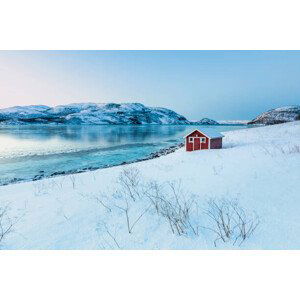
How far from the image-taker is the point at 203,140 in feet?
52.2

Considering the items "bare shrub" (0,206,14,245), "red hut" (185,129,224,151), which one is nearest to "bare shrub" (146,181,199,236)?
"bare shrub" (0,206,14,245)

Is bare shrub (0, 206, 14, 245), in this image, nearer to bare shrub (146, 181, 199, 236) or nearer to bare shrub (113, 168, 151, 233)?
bare shrub (113, 168, 151, 233)

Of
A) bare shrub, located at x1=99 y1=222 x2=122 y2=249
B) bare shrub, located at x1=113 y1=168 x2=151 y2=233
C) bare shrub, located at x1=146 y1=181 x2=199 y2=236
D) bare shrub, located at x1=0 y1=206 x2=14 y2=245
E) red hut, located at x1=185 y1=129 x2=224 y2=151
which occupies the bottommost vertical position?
bare shrub, located at x1=0 y1=206 x2=14 y2=245

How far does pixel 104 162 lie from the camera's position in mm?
16969

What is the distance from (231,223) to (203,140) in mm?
12830

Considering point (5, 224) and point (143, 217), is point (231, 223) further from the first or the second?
point (5, 224)

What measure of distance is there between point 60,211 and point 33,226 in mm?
653

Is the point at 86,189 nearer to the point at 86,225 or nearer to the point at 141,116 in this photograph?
the point at 86,225

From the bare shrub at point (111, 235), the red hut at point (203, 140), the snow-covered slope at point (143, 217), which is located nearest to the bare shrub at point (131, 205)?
the snow-covered slope at point (143, 217)

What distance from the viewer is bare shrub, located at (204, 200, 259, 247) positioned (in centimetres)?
315

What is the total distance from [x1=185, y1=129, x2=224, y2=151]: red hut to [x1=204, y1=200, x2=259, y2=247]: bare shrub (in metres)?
12.0

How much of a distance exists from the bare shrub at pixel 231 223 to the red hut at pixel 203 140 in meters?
12.0

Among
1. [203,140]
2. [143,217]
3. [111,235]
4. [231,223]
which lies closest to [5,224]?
[111,235]

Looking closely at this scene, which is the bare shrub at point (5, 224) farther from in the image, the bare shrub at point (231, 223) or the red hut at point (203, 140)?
the red hut at point (203, 140)
